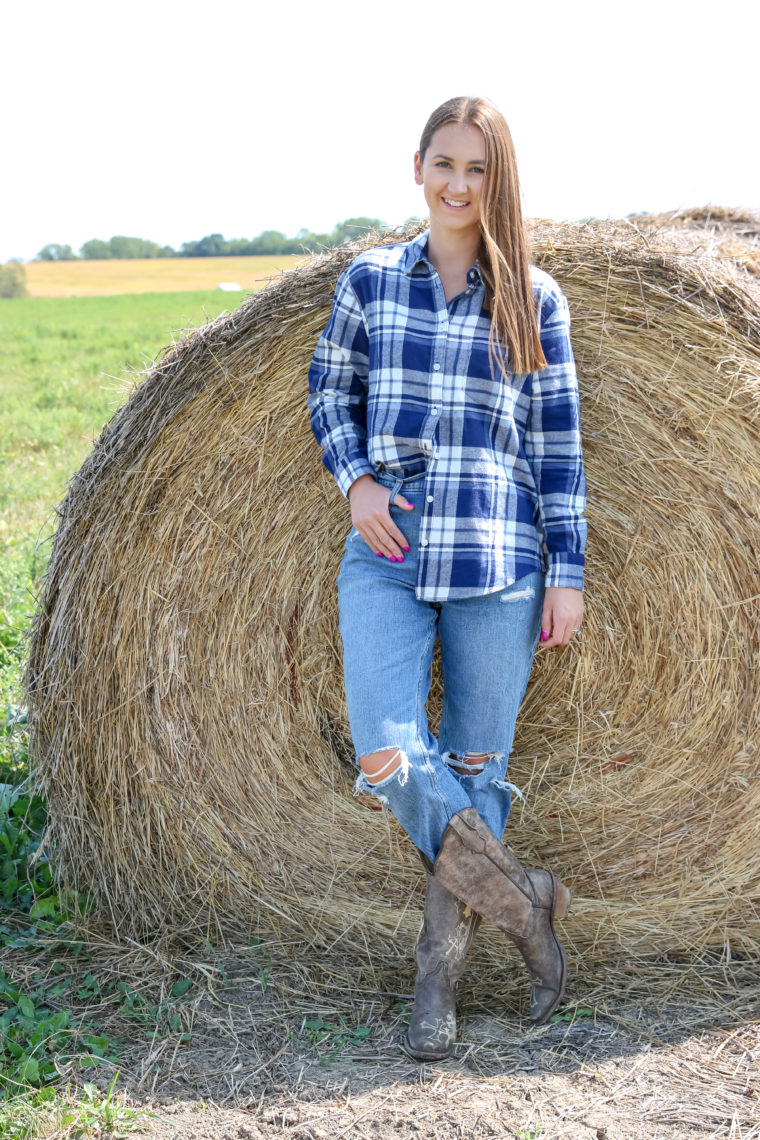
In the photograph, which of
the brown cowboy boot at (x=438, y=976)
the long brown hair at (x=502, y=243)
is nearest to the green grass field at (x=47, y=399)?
the long brown hair at (x=502, y=243)

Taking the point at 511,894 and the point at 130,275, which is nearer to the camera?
the point at 511,894

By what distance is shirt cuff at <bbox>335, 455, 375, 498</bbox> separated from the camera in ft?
7.41

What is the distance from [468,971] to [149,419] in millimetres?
1663

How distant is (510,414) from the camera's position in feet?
7.30

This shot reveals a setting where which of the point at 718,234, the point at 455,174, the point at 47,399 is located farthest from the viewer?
the point at 47,399

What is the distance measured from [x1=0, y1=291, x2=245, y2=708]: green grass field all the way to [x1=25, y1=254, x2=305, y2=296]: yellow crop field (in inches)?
36.2

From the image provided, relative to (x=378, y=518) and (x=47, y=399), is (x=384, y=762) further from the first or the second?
(x=47, y=399)

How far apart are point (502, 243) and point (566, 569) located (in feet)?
2.34

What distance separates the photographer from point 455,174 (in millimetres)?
2156

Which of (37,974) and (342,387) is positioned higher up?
(342,387)

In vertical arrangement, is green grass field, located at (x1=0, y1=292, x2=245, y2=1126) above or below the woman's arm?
below

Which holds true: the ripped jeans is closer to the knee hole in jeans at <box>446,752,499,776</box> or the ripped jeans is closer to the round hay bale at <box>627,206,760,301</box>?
the knee hole in jeans at <box>446,752,499,776</box>

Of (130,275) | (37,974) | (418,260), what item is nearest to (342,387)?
(418,260)

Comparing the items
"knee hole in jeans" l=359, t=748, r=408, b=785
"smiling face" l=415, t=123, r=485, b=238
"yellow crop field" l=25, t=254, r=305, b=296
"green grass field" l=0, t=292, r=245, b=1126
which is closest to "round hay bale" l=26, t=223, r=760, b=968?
"green grass field" l=0, t=292, r=245, b=1126
